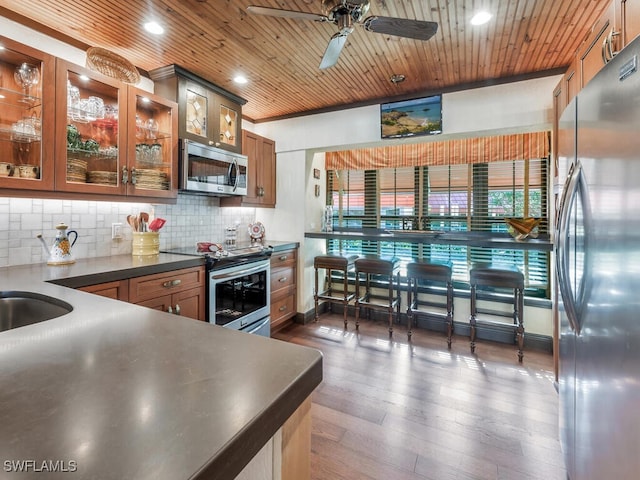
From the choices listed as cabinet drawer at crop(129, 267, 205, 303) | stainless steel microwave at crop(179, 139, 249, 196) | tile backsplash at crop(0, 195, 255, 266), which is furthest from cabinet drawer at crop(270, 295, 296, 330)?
stainless steel microwave at crop(179, 139, 249, 196)

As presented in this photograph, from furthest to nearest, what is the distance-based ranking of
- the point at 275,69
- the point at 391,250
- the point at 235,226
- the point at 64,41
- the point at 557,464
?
the point at 391,250 < the point at 235,226 < the point at 275,69 < the point at 64,41 < the point at 557,464

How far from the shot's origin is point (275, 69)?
9.10 ft

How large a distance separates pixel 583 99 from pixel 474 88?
1.97 m

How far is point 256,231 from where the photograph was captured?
376 cm

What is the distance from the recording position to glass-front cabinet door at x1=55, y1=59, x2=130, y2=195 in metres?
1.91

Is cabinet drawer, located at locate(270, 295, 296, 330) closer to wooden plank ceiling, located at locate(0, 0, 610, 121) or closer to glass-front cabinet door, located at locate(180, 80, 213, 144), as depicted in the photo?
glass-front cabinet door, located at locate(180, 80, 213, 144)

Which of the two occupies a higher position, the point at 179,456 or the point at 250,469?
the point at 179,456

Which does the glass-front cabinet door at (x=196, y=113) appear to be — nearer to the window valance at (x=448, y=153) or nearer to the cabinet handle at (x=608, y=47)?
the window valance at (x=448, y=153)

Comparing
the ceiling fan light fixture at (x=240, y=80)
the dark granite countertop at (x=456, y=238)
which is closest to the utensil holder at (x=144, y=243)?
the ceiling fan light fixture at (x=240, y=80)

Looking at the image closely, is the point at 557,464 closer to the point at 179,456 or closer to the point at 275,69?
the point at 179,456

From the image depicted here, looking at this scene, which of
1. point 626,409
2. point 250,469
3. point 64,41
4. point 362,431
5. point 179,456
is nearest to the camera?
point 179,456

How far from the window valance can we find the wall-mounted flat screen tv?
540 mm

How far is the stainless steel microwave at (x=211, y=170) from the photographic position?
8.73ft

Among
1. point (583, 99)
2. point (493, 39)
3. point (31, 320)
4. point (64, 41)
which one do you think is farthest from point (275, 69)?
point (31, 320)
